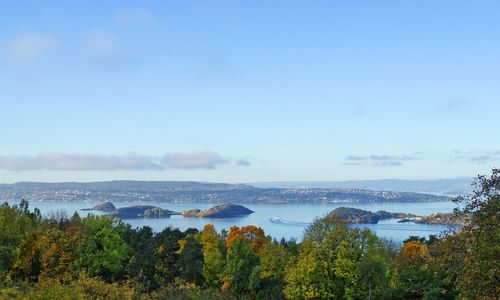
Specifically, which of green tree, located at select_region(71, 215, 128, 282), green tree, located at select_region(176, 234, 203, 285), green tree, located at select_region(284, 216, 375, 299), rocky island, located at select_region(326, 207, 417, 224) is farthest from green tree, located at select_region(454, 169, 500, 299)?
rocky island, located at select_region(326, 207, 417, 224)

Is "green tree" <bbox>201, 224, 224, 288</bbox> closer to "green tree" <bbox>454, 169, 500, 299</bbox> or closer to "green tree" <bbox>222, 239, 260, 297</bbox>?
"green tree" <bbox>222, 239, 260, 297</bbox>

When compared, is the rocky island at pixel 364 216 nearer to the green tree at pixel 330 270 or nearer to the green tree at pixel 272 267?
the green tree at pixel 272 267

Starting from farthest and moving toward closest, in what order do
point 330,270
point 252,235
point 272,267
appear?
1. point 252,235
2. point 272,267
3. point 330,270

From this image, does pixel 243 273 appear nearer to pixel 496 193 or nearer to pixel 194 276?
pixel 194 276

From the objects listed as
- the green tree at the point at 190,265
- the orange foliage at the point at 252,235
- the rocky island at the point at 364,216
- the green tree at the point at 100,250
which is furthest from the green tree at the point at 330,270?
the rocky island at the point at 364,216

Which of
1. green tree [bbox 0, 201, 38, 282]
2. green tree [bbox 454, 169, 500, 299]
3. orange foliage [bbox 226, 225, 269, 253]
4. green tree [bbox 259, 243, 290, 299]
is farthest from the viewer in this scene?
orange foliage [bbox 226, 225, 269, 253]

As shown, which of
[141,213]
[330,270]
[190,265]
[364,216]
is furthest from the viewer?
[141,213]

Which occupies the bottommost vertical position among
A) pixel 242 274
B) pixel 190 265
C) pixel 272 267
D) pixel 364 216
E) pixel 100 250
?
pixel 364 216

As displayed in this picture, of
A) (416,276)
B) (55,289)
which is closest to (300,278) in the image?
(416,276)

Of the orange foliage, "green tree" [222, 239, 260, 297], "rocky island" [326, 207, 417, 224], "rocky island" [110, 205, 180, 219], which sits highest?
the orange foliage

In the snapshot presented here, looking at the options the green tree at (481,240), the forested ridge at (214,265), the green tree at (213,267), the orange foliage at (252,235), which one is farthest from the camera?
the orange foliage at (252,235)

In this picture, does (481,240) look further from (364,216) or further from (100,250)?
(364,216)

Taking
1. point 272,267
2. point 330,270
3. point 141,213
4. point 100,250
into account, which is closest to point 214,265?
point 272,267

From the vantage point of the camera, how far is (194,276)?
46500 millimetres
